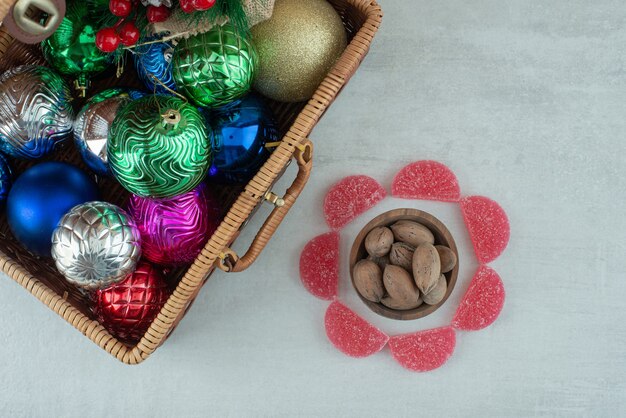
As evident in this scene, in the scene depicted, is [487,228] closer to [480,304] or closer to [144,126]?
[480,304]

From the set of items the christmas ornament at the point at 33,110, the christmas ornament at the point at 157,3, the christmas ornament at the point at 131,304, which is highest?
the christmas ornament at the point at 157,3

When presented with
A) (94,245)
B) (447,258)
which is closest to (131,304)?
(94,245)

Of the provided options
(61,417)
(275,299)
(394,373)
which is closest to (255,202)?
(275,299)

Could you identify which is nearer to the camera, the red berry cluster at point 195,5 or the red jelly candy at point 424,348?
the red berry cluster at point 195,5

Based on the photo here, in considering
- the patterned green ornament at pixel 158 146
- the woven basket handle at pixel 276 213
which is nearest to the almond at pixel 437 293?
the woven basket handle at pixel 276 213

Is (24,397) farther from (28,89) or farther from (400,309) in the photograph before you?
(400,309)

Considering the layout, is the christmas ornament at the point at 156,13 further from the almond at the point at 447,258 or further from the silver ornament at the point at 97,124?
the almond at the point at 447,258
